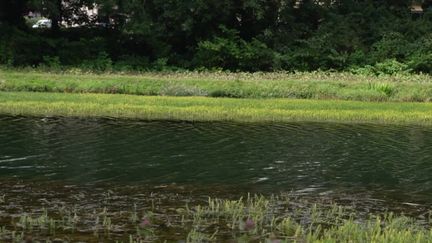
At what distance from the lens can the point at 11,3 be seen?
42.0 meters

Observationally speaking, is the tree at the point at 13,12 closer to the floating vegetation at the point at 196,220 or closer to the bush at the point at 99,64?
the bush at the point at 99,64

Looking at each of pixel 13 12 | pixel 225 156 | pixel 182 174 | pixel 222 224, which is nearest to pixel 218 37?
pixel 13 12

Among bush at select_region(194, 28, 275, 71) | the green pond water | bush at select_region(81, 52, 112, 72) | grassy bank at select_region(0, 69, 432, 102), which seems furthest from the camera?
bush at select_region(194, 28, 275, 71)

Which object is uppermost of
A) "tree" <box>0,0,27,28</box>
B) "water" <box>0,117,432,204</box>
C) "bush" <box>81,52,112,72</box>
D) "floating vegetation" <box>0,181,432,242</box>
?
"tree" <box>0,0,27,28</box>

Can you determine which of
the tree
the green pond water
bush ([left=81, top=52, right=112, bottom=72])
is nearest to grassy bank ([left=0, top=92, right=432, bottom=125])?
the green pond water

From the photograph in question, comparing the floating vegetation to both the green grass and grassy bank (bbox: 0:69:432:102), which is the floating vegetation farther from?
grassy bank (bbox: 0:69:432:102)

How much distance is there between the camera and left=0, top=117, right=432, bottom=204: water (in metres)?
13.5

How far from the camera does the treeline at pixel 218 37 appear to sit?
39531mm

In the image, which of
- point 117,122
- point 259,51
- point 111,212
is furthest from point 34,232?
point 259,51

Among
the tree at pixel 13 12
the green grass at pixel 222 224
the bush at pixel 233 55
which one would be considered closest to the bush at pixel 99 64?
the bush at pixel 233 55

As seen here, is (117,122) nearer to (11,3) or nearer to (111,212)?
(111,212)

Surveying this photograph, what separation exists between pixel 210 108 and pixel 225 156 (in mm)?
8385

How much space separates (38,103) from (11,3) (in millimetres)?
19532

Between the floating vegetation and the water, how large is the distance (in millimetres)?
1324
